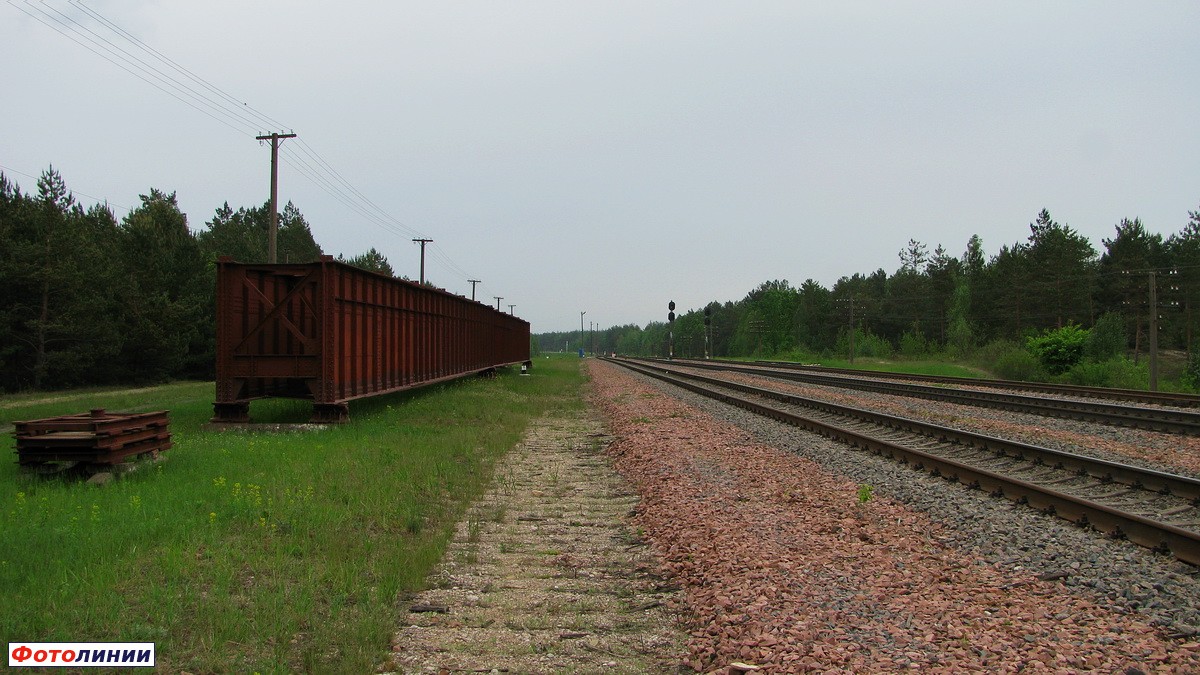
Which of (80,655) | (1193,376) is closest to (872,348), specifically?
(1193,376)

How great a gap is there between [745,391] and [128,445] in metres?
19.3

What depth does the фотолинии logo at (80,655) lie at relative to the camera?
3.92 m

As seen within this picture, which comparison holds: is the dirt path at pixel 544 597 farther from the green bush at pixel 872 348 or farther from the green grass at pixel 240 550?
the green bush at pixel 872 348

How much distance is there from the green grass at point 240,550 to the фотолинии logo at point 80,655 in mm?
101

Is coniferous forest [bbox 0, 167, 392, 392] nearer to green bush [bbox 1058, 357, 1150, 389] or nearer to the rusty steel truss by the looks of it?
the rusty steel truss

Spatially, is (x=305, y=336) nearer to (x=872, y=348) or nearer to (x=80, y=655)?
(x=80, y=655)

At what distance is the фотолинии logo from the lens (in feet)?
12.9

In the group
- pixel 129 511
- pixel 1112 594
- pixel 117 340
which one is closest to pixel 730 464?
pixel 1112 594

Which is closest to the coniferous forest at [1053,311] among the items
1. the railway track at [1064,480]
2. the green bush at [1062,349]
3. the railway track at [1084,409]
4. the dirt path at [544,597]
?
the green bush at [1062,349]

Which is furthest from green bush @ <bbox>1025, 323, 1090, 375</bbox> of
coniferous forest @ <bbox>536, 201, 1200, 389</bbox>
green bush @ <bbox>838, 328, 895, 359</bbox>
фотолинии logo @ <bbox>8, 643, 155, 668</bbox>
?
фотолинии logo @ <bbox>8, 643, 155, 668</bbox>

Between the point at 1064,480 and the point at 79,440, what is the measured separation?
39.0 ft

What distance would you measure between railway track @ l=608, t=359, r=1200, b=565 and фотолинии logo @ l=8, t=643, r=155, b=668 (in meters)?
7.32

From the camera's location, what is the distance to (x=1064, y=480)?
8.73 m

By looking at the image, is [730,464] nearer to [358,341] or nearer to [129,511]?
[129,511]
